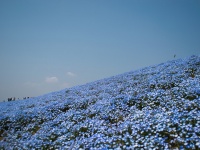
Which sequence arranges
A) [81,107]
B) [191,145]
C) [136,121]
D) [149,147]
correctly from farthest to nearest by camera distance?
[81,107], [136,121], [149,147], [191,145]

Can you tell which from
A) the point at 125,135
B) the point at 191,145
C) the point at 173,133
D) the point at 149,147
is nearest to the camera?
the point at 191,145

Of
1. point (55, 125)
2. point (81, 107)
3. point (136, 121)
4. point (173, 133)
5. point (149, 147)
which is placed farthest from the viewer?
point (81, 107)

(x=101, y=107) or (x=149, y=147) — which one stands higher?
(x=101, y=107)

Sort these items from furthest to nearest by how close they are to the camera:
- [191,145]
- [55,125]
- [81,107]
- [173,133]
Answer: [81,107] < [55,125] < [173,133] < [191,145]

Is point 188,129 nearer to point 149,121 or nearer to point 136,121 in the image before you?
point 149,121

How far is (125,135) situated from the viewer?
559cm

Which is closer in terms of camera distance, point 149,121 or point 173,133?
point 173,133

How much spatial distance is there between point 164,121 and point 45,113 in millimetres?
6311

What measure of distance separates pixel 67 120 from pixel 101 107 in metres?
1.50

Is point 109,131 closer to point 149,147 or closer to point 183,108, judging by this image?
point 149,147

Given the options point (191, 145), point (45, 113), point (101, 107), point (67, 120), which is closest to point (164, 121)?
point (191, 145)

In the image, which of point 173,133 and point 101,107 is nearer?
point 173,133

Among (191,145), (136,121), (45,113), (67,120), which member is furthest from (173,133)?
(45,113)

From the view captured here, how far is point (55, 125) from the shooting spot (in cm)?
821
